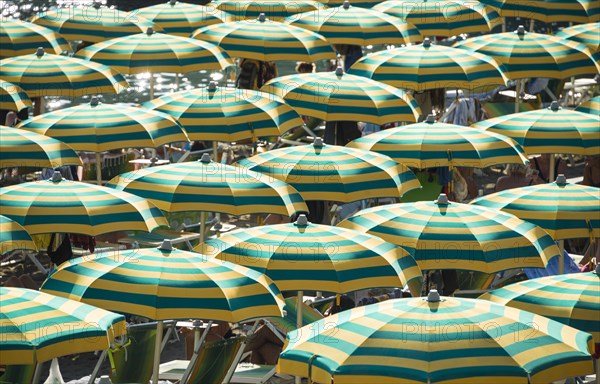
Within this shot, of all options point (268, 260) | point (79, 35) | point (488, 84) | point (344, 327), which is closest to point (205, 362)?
point (268, 260)

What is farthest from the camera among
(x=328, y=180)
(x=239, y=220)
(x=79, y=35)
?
(x=79, y=35)

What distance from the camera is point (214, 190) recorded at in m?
13.9

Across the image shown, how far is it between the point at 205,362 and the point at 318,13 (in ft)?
40.6

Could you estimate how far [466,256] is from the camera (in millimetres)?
12594

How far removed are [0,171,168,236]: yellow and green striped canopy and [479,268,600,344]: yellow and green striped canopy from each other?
3796 millimetres

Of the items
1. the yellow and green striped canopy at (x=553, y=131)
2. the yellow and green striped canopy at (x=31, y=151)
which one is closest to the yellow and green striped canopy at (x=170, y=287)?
the yellow and green striped canopy at (x=31, y=151)

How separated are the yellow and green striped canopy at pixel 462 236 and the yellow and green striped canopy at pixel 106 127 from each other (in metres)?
3.94

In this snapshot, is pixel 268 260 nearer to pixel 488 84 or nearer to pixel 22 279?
pixel 22 279

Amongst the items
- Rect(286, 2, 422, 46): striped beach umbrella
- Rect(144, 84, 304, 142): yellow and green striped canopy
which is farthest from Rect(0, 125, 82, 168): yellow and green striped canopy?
Rect(286, 2, 422, 46): striped beach umbrella

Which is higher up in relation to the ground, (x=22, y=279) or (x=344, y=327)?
(x=344, y=327)

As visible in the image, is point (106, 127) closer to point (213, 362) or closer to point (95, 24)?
point (213, 362)

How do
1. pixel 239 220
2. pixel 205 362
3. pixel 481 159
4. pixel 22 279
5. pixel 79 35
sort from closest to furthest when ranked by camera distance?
1. pixel 205 362
2. pixel 22 279
3. pixel 481 159
4. pixel 239 220
5. pixel 79 35

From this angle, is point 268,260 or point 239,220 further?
point 239,220

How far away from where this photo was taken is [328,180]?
47.8ft
